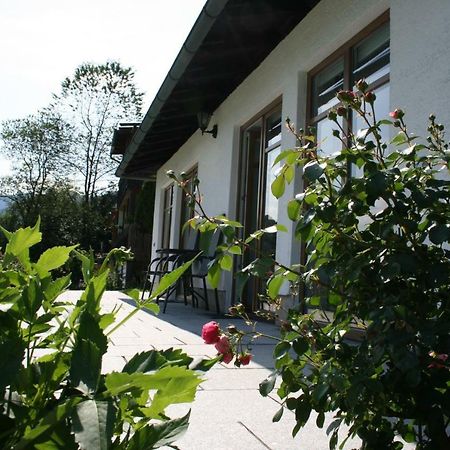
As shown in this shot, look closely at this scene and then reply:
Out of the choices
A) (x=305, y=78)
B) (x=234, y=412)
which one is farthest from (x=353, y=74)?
(x=234, y=412)

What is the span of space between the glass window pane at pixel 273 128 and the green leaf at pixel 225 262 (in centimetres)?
408

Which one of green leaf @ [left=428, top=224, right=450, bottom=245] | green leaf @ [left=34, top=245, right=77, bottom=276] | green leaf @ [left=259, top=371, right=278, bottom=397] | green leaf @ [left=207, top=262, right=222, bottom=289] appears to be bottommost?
green leaf @ [left=259, top=371, right=278, bottom=397]

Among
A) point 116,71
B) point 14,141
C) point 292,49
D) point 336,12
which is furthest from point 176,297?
point 14,141

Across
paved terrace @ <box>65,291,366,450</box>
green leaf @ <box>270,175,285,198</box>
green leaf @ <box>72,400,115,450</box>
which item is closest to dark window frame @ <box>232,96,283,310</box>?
paved terrace @ <box>65,291,366,450</box>

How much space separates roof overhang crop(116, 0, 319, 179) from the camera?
4.38m

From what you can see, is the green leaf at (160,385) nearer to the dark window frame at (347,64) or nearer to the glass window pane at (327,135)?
the dark window frame at (347,64)

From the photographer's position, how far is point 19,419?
2.36 ft

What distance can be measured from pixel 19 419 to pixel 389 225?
0.80 m

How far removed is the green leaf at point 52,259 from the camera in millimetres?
845

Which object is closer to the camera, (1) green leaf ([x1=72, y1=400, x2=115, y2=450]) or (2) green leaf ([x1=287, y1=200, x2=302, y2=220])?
(1) green leaf ([x1=72, y1=400, x2=115, y2=450])

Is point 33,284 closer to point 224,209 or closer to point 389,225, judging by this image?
point 389,225

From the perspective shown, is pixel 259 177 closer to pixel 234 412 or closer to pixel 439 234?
pixel 234 412

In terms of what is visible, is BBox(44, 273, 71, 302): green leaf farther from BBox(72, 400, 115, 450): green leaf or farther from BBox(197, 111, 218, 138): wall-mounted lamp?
BBox(197, 111, 218, 138): wall-mounted lamp

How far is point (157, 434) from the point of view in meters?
0.79
